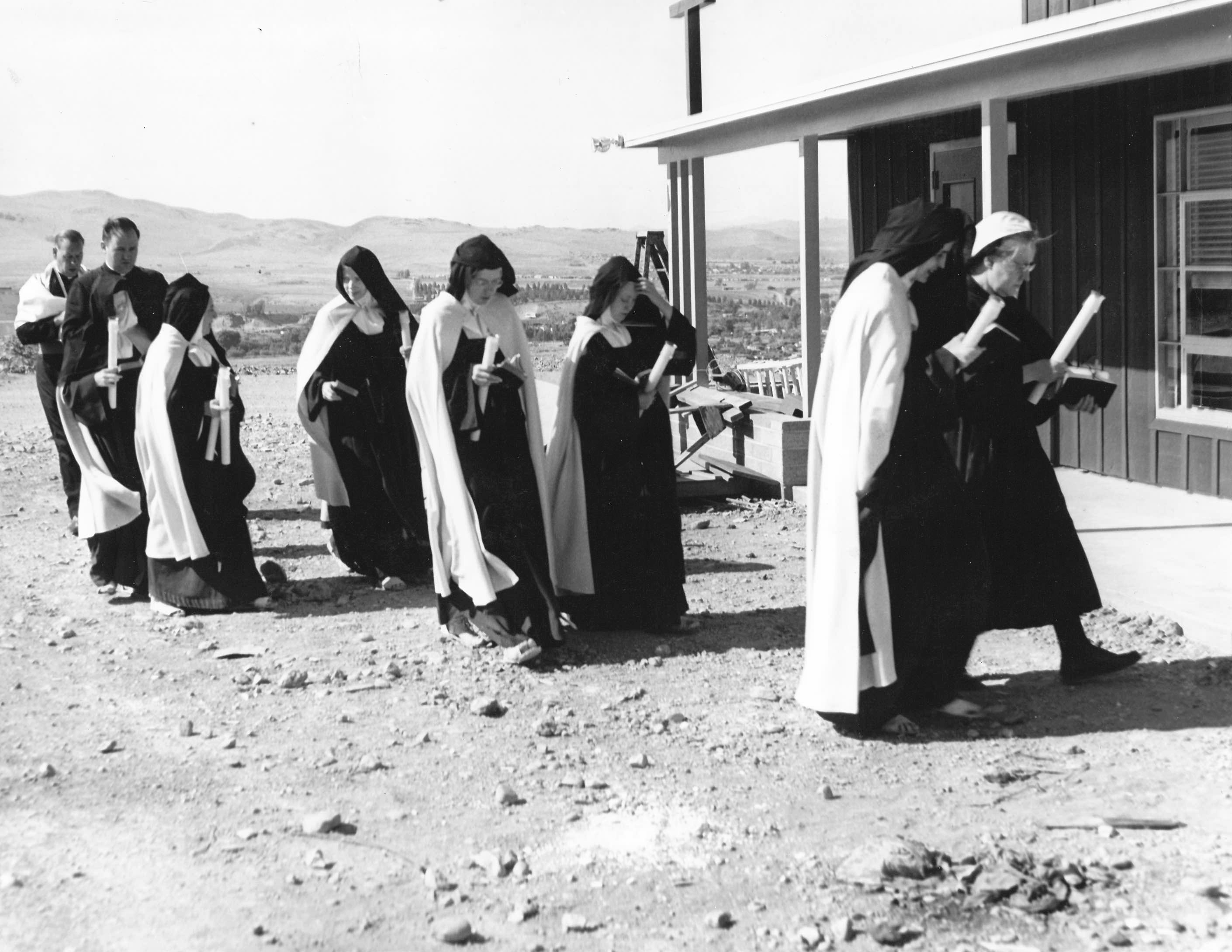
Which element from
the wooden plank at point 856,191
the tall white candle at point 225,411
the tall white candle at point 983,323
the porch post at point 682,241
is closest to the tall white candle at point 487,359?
the tall white candle at point 225,411

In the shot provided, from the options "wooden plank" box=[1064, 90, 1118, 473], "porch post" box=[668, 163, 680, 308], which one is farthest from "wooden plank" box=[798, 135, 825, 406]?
"porch post" box=[668, 163, 680, 308]

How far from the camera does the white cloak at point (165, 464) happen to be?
27.6 ft

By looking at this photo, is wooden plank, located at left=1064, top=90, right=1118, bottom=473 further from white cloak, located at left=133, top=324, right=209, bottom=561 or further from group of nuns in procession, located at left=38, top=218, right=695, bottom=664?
white cloak, located at left=133, top=324, right=209, bottom=561

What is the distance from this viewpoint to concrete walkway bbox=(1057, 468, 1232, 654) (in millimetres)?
7355

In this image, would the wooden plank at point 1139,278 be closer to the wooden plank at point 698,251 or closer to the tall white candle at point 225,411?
the wooden plank at point 698,251

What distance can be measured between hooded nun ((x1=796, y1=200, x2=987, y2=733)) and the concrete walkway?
5.97 feet

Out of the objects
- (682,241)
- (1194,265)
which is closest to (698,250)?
(682,241)

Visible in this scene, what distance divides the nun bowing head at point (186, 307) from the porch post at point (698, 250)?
18.0ft

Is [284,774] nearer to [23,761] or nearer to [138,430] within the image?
[23,761]

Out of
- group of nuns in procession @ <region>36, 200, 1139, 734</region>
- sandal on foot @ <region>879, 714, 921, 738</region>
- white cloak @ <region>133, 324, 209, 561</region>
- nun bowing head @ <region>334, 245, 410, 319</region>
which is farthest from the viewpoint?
nun bowing head @ <region>334, 245, 410, 319</region>

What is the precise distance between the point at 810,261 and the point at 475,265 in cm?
450

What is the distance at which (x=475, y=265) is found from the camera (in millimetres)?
7191

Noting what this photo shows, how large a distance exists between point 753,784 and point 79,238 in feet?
23.3

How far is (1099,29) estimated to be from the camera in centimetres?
805
